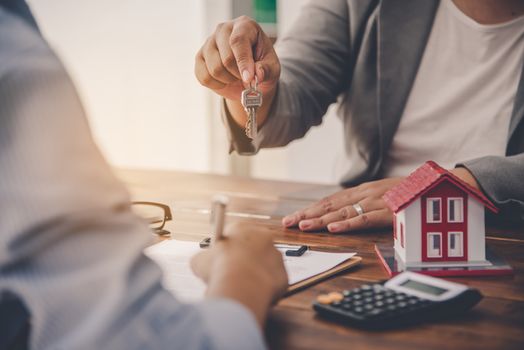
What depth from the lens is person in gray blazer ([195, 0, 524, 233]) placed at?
1569mm

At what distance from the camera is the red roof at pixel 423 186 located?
91 cm

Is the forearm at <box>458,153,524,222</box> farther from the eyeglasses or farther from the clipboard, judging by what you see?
the eyeglasses

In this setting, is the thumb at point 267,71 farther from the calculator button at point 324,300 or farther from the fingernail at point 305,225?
the calculator button at point 324,300

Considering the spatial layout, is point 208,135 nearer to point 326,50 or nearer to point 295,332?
point 326,50

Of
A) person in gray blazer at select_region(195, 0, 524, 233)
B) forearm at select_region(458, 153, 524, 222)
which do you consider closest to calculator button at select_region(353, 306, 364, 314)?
forearm at select_region(458, 153, 524, 222)

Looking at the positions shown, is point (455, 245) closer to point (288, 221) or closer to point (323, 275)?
point (323, 275)

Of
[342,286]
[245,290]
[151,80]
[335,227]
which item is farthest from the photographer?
[151,80]

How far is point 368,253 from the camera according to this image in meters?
1.03

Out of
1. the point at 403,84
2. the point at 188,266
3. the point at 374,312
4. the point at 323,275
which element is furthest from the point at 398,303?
the point at 403,84

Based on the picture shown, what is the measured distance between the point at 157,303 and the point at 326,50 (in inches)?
51.0

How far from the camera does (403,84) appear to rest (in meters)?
1.61

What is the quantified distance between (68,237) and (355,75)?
4.28ft

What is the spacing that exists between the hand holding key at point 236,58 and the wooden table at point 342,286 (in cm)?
20

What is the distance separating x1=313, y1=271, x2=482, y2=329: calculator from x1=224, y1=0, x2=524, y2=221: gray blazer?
0.79 meters
